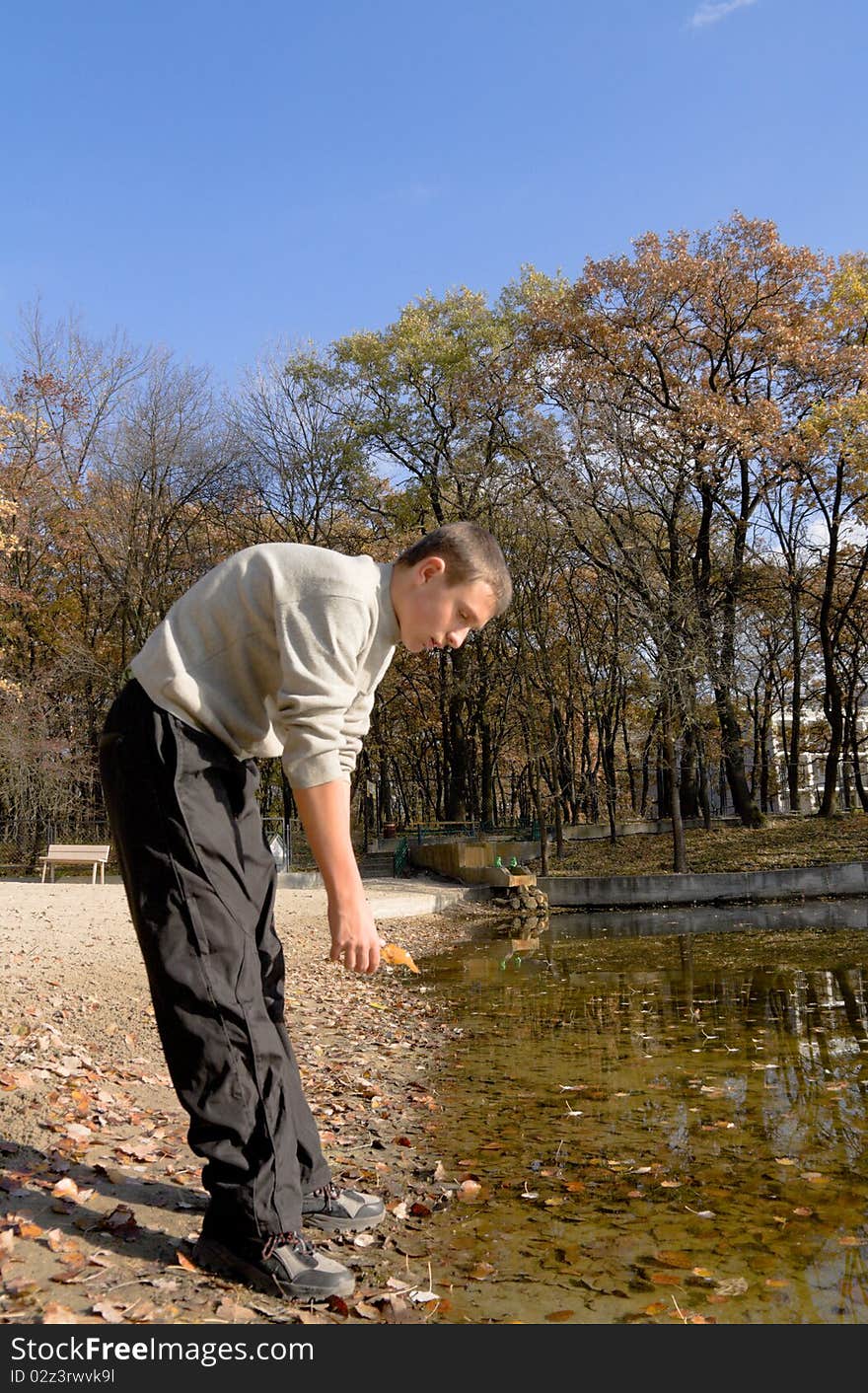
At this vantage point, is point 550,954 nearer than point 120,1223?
No

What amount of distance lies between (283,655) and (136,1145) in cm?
218

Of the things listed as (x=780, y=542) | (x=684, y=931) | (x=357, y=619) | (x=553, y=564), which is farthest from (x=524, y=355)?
(x=357, y=619)

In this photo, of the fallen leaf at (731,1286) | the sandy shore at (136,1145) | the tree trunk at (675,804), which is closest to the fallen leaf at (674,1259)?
the fallen leaf at (731,1286)

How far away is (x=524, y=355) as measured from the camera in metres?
26.4

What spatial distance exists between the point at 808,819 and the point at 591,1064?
22.1 meters

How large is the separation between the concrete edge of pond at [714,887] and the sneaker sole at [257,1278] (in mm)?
18786

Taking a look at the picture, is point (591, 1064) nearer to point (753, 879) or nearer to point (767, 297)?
point (753, 879)

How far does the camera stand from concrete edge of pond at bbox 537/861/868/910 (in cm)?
1988

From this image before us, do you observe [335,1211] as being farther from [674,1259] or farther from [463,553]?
[463,553]

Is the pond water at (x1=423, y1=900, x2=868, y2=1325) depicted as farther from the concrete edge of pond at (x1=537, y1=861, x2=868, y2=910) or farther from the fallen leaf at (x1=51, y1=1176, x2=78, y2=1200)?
the concrete edge of pond at (x1=537, y1=861, x2=868, y2=910)

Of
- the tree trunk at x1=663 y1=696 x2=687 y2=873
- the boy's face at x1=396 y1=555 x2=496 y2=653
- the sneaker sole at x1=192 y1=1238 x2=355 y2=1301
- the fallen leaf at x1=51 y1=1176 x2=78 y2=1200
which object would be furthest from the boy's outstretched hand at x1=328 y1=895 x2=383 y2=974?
the tree trunk at x1=663 y1=696 x2=687 y2=873

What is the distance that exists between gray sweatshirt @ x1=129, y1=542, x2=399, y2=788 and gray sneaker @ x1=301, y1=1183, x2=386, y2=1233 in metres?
1.36

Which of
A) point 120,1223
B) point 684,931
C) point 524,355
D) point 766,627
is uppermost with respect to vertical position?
point 524,355

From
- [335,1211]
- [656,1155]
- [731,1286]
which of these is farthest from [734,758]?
[335,1211]
